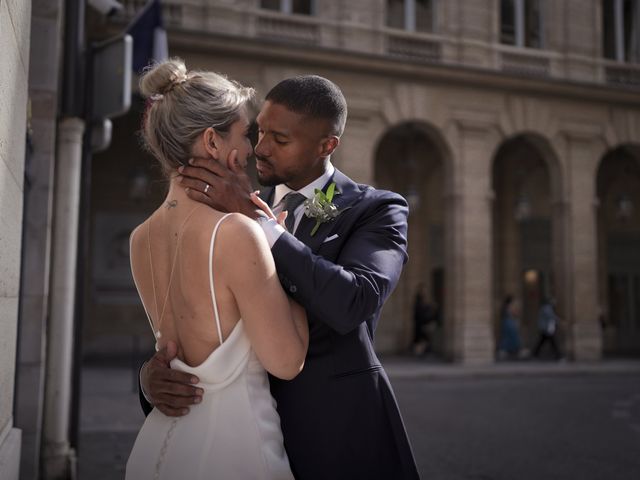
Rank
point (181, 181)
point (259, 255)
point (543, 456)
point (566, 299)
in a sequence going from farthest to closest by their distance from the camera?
point (566, 299)
point (543, 456)
point (181, 181)
point (259, 255)

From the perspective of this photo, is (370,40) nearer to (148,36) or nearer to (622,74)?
(148,36)

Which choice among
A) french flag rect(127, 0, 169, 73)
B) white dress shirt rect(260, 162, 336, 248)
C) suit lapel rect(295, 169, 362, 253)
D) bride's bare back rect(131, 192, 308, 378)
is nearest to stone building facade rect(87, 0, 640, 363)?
french flag rect(127, 0, 169, 73)

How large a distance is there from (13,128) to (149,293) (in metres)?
0.87

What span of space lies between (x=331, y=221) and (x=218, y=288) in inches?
19.3

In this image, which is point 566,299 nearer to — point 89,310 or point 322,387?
point 89,310

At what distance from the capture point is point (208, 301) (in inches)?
83.2

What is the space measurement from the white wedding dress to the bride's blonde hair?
0.33m

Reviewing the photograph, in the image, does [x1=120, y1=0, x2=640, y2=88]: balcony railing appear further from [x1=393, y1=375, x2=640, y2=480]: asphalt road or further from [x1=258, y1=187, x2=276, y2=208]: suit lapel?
[x1=258, y1=187, x2=276, y2=208]: suit lapel

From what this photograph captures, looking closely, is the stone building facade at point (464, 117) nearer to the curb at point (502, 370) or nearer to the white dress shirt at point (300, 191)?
the curb at point (502, 370)

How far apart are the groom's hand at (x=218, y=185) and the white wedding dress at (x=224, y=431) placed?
10cm

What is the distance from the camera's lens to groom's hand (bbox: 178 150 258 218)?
2.14 metres

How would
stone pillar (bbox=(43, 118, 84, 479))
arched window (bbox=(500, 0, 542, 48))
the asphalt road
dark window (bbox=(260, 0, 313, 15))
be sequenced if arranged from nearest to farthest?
stone pillar (bbox=(43, 118, 84, 479)) → the asphalt road → dark window (bbox=(260, 0, 313, 15)) → arched window (bbox=(500, 0, 542, 48))

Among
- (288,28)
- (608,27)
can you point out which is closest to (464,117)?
(288,28)

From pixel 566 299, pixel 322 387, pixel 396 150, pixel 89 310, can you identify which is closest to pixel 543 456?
pixel 322 387
